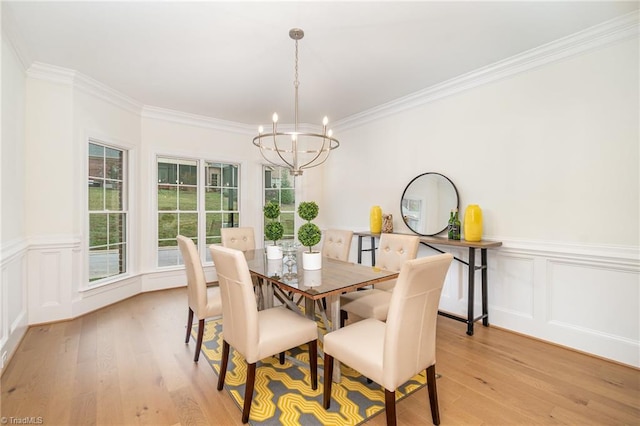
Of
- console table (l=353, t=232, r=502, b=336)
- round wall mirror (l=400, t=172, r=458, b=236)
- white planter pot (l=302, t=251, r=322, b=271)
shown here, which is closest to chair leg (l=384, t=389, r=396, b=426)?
white planter pot (l=302, t=251, r=322, b=271)

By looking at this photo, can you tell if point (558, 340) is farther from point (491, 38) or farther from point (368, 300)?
point (491, 38)

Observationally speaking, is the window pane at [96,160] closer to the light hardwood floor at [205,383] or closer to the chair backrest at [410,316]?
the light hardwood floor at [205,383]

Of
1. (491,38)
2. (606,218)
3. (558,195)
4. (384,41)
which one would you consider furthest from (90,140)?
(606,218)

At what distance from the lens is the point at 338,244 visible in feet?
11.4

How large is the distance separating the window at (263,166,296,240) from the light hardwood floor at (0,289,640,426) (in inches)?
113

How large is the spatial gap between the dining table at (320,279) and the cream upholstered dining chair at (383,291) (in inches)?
11.1

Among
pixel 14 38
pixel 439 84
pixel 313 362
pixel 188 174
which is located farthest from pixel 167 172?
pixel 439 84

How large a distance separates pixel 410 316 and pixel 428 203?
2453 millimetres

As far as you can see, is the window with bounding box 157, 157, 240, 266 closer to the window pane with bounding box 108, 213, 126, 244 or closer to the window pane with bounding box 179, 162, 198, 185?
the window pane with bounding box 179, 162, 198, 185

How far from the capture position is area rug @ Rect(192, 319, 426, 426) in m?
1.85

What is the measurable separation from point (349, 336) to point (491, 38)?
2783 millimetres

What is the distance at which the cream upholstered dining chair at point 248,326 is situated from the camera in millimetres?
1817

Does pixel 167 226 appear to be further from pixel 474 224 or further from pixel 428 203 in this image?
pixel 474 224

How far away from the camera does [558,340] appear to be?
281 cm
